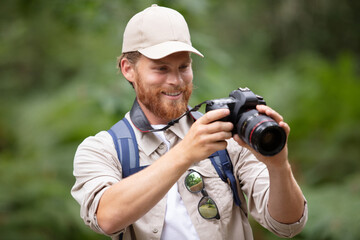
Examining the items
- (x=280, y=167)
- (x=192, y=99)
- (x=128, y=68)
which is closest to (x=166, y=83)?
(x=128, y=68)

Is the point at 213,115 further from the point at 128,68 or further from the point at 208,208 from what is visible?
the point at 128,68

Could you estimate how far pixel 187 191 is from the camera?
1.91m

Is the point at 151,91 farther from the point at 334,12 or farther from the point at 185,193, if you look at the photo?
the point at 334,12

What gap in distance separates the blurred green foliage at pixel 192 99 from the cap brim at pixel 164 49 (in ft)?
6.21

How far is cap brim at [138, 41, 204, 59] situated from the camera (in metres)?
1.92

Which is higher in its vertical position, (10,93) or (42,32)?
(42,32)

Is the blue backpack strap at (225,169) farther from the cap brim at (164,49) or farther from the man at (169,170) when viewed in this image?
the cap brim at (164,49)

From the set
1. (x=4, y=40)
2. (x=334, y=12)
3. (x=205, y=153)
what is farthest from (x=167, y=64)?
(x=334, y=12)

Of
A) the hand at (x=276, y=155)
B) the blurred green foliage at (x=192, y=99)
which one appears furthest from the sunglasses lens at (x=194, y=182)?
the blurred green foliage at (x=192, y=99)

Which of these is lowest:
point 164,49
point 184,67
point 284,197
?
point 284,197

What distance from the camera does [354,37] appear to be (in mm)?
7996

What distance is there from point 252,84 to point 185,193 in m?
6.04

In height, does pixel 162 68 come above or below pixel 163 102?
above

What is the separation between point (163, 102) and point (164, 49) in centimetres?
26
